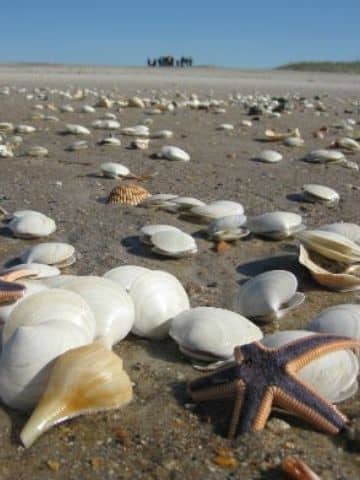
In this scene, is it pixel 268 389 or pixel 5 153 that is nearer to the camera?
pixel 268 389

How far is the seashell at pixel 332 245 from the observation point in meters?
2.94

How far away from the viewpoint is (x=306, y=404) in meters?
1.71

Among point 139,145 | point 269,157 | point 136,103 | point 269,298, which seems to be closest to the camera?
point 269,298

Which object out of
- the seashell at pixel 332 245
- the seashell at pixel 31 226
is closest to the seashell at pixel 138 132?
the seashell at pixel 31 226

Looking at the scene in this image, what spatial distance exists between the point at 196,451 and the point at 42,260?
1.49 m

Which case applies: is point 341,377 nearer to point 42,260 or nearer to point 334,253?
point 334,253

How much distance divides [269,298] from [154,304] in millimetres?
467

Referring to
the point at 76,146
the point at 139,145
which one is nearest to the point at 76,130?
the point at 76,146

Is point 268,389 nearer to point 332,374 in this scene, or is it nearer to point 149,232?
point 332,374

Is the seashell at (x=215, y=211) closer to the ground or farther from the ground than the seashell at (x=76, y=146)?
farther from the ground

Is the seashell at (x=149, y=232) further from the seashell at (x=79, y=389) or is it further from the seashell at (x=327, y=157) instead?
the seashell at (x=327, y=157)

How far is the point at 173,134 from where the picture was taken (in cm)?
734

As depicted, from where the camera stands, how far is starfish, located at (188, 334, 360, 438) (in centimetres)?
171

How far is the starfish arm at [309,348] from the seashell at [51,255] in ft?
4.71
